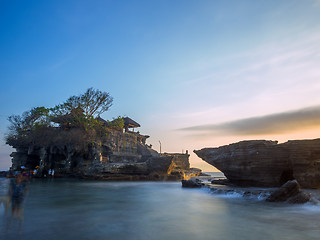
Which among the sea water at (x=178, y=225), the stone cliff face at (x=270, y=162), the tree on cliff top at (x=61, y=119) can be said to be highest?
the tree on cliff top at (x=61, y=119)

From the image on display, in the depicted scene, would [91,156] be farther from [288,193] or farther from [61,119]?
[288,193]

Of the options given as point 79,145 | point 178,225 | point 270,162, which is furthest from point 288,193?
point 79,145

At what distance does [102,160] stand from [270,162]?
79.5 ft

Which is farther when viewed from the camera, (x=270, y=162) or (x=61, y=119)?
(x=61, y=119)

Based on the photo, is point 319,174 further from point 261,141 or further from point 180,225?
point 180,225

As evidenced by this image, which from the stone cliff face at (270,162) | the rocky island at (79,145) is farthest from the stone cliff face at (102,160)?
the stone cliff face at (270,162)

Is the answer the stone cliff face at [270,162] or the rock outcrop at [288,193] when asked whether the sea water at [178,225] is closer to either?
the rock outcrop at [288,193]

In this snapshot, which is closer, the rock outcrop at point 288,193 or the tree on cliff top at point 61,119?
the rock outcrop at point 288,193

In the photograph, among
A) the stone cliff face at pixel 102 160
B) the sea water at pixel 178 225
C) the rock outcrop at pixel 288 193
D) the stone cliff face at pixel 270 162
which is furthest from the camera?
the stone cliff face at pixel 102 160

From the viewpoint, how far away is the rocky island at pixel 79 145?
2802cm

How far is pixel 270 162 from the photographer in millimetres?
13148

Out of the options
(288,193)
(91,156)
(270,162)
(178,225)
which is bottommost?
(178,225)

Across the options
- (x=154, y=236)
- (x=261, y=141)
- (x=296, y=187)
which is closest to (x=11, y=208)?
(x=154, y=236)

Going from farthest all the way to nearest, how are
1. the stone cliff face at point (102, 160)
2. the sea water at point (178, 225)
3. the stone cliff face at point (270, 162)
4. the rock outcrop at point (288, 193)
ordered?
the stone cliff face at point (102, 160)
the stone cliff face at point (270, 162)
the rock outcrop at point (288, 193)
the sea water at point (178, 225)
